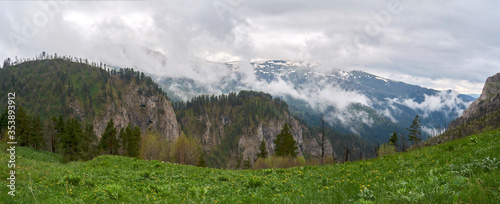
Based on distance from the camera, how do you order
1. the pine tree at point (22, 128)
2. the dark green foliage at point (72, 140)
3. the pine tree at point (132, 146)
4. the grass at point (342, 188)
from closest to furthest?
1. the grass at point (342, 188)
2. the pine tree at point (22, 128)
3. the dark green foliage at point (72, 140)
4. the pine tree at point (132, 146)

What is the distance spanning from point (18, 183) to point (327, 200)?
14.4 metres

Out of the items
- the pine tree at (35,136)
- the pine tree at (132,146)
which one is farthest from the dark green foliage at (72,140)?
the pine tree at (132,146)

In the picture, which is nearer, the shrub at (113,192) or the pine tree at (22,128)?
the shrub at (113,192)

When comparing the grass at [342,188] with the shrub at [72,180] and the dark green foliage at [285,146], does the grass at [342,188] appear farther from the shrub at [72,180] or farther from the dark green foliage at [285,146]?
the dark green foliage at [285,146]

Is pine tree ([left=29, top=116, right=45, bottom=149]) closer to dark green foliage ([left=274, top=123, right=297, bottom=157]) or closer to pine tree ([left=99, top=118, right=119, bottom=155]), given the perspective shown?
pine tree ([left=99, top=118, right=119, bottom=155])

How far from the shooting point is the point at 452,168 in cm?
1002

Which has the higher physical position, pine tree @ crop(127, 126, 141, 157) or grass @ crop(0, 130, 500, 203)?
grass @ crop(0, 130, 500, 203)

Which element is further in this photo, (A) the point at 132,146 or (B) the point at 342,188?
(A) the point at 132,146

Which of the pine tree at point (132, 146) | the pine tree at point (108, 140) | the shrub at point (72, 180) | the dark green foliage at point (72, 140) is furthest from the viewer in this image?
the pine tree at point (132, 146)

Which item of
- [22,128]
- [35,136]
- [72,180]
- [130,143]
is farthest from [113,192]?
[35,136]

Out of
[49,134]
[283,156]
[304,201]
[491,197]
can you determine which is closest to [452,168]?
[491,197]

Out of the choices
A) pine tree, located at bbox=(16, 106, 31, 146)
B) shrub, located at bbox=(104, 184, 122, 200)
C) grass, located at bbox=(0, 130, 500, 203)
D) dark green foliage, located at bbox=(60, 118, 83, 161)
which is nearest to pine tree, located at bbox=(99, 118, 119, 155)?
dark green foliage, located at bbox=(60, 118, 83, 161)

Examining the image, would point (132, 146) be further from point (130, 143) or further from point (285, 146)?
point (285, 146)

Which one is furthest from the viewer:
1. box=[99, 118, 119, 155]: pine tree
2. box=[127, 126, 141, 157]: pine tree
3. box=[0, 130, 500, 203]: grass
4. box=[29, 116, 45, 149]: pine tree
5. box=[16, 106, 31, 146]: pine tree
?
box=[127, 126, 141, 157]: pine tree
